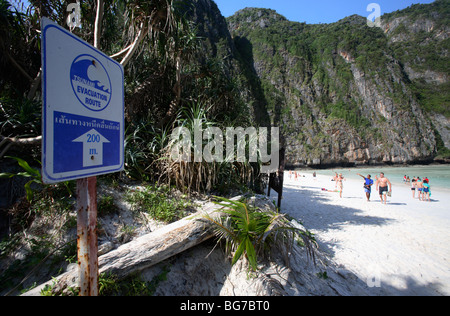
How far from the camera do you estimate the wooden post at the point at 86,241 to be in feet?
3.66

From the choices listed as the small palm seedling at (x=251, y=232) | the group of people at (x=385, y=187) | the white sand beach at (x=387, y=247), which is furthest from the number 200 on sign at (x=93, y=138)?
the group of people at (x=385, y=187)

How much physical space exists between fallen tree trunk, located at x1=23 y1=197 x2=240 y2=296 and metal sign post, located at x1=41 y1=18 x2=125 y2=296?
613mm

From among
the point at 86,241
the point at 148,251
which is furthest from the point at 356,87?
the point at 86,241

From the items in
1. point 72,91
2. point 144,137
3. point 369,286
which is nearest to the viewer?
point 72,91

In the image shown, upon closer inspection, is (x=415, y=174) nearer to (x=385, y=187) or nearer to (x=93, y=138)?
(x=385, y=187)

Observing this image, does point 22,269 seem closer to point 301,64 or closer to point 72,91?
point 72,91

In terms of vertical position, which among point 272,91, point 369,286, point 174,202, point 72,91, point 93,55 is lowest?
point 369,286

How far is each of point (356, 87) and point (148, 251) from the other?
6291cm

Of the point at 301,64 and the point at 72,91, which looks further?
the point at 301,64

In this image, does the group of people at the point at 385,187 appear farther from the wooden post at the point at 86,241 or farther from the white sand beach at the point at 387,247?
the wooden post at the point at 86,241

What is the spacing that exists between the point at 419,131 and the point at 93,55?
64.1m

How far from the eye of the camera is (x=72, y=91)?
39.6 inches

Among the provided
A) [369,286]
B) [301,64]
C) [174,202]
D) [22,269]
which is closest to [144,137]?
[174,202]

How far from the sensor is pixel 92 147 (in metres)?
1.12
